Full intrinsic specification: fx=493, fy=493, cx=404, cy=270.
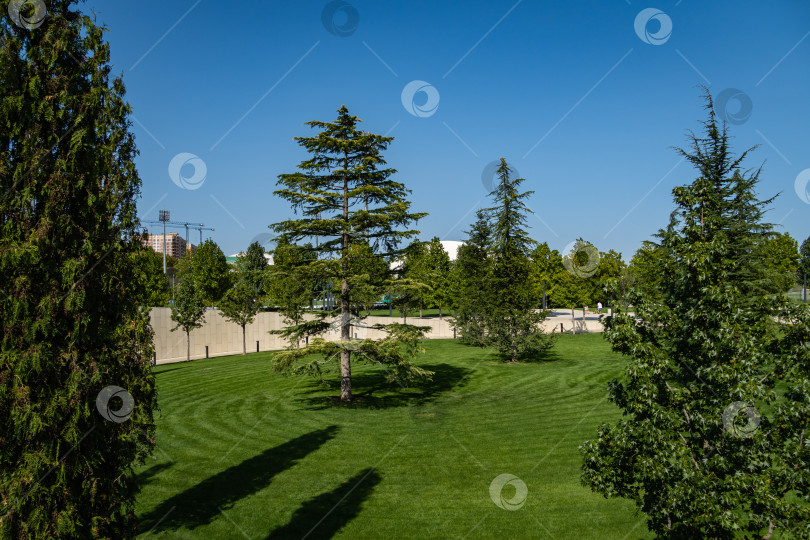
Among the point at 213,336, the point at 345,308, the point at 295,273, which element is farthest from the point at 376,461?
the point at 213,336

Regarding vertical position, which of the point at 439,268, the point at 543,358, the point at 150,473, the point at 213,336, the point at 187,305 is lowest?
the point at 150,473

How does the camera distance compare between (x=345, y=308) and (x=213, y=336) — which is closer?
(x=345, y=308)

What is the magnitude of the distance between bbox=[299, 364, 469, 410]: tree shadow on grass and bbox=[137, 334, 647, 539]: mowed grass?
127 millimetres

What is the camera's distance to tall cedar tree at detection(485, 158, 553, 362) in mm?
29562

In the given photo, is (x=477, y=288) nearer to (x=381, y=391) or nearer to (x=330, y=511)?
(x=381, y=391)

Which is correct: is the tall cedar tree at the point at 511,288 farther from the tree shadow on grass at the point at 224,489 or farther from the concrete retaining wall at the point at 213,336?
the tree shadow on grass at the point at 224,489

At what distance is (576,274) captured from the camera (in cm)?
5562

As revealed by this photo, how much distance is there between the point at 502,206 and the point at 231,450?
22.5 meters

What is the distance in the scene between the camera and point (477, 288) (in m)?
35.1

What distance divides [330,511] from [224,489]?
9.48 feet

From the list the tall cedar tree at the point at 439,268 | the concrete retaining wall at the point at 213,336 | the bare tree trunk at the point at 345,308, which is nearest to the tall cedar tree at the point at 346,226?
the bare tree trunk at the point at 345,308

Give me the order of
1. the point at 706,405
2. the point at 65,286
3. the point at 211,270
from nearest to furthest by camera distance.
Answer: the point at 706,405 < the point at 65,286 < the point at 211,270

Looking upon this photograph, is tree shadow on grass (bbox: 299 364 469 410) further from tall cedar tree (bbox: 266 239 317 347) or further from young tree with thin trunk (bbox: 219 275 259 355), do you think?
young tree with thin trunk (bbox: 219 275 259 355)

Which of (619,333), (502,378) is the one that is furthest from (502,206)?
(619,333)
